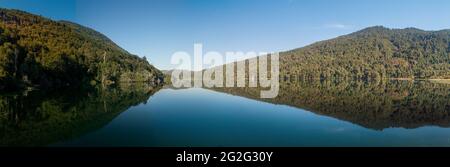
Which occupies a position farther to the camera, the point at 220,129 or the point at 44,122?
the point at 44,122

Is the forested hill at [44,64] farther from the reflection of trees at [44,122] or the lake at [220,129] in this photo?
the lake at [220,129]

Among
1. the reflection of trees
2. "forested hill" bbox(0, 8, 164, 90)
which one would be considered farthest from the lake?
"forested hill" bbox(0, 8, 164, 90)

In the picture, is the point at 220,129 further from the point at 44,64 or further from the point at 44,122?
the point at 44,64

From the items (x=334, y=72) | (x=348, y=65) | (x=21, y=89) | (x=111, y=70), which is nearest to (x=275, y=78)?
(x=334, y=72)

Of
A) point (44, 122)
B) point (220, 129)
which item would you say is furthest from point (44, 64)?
point (220, 129)

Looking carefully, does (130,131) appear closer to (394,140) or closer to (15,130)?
(15,130)

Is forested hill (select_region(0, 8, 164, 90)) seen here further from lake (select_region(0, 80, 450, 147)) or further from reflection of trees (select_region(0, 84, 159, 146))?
lake (select_region(0, 80, 450, 147))

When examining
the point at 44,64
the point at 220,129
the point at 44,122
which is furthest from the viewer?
the point at 44,64

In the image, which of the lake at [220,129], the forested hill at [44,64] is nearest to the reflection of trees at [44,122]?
the lake at [220,129]

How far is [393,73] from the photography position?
172m

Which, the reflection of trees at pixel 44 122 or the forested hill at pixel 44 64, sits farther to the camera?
the forested hill at pixel 44 64

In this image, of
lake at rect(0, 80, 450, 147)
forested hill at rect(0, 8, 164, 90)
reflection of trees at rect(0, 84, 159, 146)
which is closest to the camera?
lake at rect(0, 80, 450, 147)

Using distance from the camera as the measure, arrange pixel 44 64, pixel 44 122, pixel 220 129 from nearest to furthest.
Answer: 1. pixel 220 129
2. pixel 44 122
3. pixel 44 64

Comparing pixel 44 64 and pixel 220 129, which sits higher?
pixel 44 64
